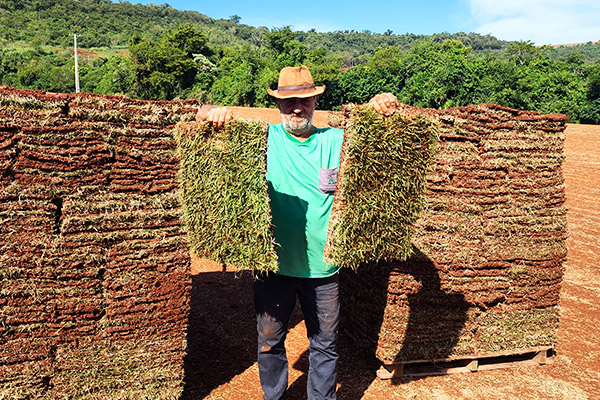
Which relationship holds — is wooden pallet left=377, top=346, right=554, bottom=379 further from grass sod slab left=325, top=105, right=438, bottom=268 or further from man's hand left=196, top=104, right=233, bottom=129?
man's hand left=196, top=104, right=233, bottom=129

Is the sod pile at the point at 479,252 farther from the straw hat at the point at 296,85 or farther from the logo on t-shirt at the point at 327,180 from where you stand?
the straw hat at the point at 296,85

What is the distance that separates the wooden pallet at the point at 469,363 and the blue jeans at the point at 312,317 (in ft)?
5.27

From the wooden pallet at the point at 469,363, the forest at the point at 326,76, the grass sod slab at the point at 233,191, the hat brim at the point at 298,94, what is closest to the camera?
the grass sod slab at the point at 233,191

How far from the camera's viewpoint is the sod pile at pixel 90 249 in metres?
3.79

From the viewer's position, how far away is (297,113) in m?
3.72

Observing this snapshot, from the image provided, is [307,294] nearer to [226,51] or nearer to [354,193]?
[354,193]

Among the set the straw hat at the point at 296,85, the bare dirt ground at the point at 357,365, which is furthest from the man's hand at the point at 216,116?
the bare dirt ground at the point at 357,365

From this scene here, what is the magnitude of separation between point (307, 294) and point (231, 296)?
408cm

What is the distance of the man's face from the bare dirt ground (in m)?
2.55

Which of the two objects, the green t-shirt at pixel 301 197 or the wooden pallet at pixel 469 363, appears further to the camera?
the wooden pallet at pixel 469 363

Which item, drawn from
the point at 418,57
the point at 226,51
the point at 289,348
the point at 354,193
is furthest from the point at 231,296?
the point at 226,51

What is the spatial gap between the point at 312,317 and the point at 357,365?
2.11 m

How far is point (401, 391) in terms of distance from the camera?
5094 millimetres

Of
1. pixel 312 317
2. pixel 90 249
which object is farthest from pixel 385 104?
pixel 90 249
